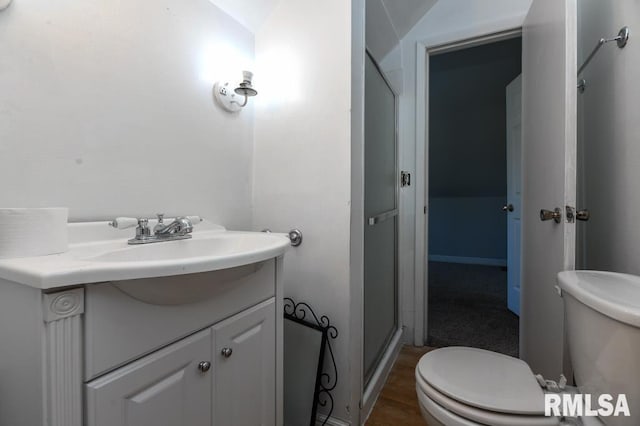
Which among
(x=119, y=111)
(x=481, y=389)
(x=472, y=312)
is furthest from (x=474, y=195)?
(x=119, y=111)

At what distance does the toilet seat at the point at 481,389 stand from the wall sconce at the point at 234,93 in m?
1.23

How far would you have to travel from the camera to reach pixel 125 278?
1.72 feet

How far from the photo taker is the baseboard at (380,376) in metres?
1.35

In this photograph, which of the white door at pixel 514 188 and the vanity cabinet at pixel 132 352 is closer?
the vanity cabinet at pixel 132 352

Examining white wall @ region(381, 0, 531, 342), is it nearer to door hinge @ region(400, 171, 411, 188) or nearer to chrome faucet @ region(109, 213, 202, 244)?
door hinge @ region(400, 171, 411, 188)

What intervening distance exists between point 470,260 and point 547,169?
12.0 ft

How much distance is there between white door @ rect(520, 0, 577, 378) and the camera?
1.02m

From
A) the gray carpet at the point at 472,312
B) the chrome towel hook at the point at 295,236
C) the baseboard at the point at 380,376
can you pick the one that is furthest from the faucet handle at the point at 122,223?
the gray carpet at the point at 472,312

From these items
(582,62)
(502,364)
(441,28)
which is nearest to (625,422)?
(502,364)

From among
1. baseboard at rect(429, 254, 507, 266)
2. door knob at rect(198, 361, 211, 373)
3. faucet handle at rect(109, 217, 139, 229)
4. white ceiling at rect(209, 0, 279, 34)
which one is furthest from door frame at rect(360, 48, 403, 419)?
baseboard at rect(429, 254, 507, 266)

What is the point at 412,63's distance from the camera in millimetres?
1984

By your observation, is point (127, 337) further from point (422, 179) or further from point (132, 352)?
point (422, 179)

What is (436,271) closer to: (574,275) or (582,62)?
(582,62)

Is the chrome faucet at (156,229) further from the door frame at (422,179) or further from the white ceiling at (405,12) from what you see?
the white ceiling at (405,12)
